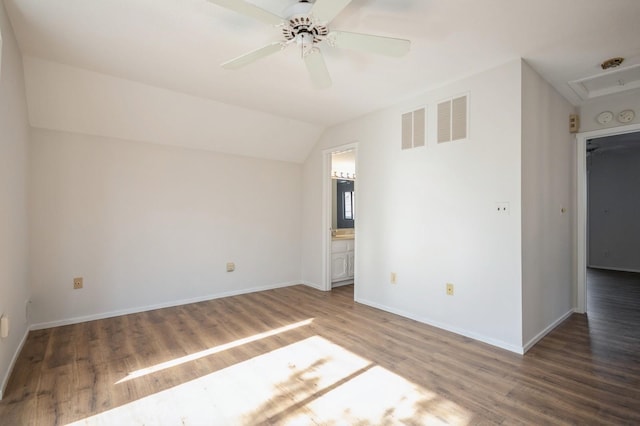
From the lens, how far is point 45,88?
2.85 metres

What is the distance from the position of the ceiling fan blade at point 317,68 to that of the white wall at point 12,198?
6.21 ft

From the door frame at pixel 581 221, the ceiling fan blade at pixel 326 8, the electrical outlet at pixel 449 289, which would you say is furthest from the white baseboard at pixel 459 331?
the ceiling fan blade at pixel 326 8

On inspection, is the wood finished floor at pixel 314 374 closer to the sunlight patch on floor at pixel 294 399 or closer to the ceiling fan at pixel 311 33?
the sunlight patch on floor at pixel 294 399

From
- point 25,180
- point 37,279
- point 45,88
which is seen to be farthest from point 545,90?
point 37,279

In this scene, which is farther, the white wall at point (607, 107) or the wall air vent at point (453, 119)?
the white wall at point (607, 107)

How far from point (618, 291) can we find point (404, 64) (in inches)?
193

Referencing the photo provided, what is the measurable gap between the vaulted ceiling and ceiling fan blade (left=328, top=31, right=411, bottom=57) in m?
0.23

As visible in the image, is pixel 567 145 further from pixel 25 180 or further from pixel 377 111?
pixel 25 180

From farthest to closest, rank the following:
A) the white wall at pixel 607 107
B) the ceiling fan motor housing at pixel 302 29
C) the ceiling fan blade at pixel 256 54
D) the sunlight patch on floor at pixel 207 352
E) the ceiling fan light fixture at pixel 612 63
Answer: the white wall at pixel 607 107
the ceiling fan light fixture at pixel 612 63
the sunlight patch on floor at pixel 207 352
the ceiling fan blade at pixel 256 54
the ceiling fan motor housing at pixel 302 29

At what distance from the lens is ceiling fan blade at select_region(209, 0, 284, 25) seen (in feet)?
4.91

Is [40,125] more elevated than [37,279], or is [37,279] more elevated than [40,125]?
[40,125]

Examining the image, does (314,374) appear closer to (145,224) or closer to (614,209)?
(145,224)

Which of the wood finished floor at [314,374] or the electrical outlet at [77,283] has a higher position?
the electrical outlet at [77,283]

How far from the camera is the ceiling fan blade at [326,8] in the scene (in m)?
1.52
